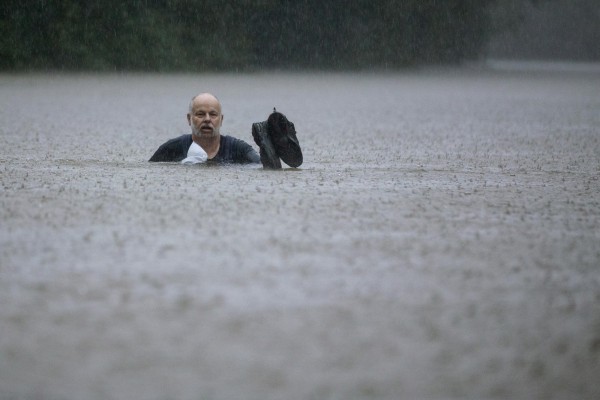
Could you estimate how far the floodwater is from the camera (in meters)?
1.19

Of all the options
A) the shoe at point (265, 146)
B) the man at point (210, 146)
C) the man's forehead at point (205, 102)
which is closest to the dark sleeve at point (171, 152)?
the man at point (210, 146)

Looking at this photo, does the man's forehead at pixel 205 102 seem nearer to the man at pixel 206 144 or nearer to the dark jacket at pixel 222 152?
the man at pixel 206 144

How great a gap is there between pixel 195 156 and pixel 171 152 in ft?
0.56

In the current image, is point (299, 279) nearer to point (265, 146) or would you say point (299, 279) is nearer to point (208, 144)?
point (265, 146)

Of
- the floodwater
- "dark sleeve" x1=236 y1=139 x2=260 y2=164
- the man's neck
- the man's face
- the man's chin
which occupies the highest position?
the man's face

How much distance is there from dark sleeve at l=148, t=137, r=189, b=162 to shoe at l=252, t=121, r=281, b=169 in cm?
42

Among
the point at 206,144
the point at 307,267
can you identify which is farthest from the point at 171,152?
the point at 307,267

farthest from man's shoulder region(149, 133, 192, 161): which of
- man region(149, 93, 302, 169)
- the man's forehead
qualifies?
the man's forehead

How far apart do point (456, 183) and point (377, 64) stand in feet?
50.7

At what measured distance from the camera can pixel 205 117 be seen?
11.3ft

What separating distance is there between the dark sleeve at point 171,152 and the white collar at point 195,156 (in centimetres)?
7

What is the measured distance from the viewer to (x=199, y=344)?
4.20 ft

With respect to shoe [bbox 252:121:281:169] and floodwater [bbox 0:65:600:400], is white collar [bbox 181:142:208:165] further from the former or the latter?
shoe [bbox 252:121:281:169]

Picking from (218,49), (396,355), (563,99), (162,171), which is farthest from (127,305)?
(218,49)
